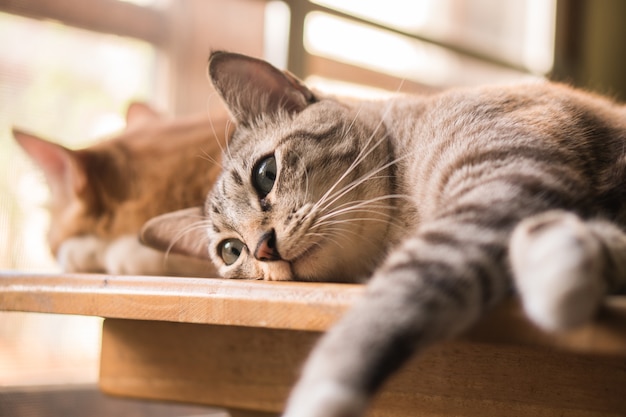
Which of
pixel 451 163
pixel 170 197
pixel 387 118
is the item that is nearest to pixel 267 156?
pixel 387 118

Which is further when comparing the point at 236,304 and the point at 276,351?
the point at 276,351

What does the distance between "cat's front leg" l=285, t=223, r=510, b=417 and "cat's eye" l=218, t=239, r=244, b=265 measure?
0.52 m

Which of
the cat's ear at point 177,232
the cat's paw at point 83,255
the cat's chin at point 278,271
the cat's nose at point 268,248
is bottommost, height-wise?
the cat's paw at point 83,255

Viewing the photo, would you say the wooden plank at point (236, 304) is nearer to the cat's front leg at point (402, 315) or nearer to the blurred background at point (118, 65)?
the cat's front leg at point (402, 315)

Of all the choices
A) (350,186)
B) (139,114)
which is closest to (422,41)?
(139,114)

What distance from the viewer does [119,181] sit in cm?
176

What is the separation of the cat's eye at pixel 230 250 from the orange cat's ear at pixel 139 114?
0.78 meters

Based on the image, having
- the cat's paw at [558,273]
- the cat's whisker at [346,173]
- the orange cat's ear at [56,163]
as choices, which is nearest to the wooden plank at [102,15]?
the orange cat's ear at [56,163]

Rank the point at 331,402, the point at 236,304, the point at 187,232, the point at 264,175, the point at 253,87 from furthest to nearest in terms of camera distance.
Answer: the point at 187,232, the point at 253,87, the point at 264,175, the point at 236,304, the point at 331,402

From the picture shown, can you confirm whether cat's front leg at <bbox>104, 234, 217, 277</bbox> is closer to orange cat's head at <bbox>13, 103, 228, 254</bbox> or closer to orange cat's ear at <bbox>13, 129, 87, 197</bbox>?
orange cat's head at <bbox>13, 103, 228, 254</bbox>

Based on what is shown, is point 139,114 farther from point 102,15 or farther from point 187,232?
point 187,232

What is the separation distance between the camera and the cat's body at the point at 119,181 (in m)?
1.69

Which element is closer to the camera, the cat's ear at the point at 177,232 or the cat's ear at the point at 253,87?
the cat's ear at the point at 253,87

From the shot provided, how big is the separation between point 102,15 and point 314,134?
125 cm
